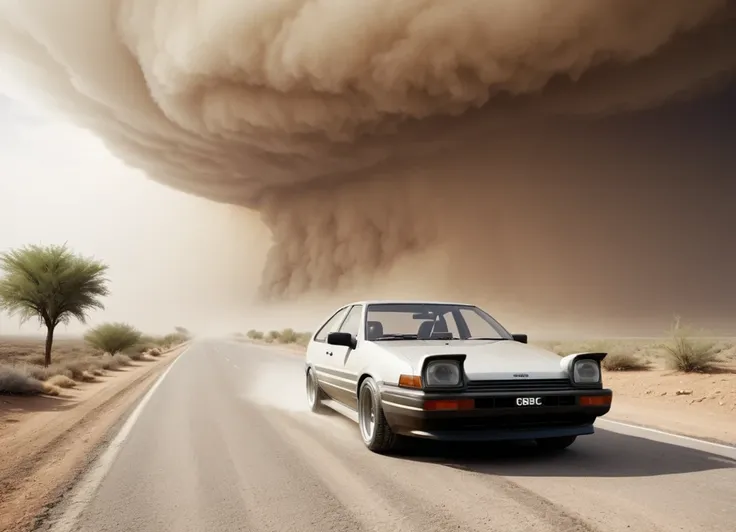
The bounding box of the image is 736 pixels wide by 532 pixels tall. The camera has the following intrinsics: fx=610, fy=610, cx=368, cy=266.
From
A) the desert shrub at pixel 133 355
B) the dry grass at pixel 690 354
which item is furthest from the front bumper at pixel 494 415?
the desert shrub at pixel 133 355

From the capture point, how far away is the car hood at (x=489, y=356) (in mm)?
5359

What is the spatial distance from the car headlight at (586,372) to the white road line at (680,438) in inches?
61.7

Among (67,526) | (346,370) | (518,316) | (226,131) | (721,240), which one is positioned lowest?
(67,526)

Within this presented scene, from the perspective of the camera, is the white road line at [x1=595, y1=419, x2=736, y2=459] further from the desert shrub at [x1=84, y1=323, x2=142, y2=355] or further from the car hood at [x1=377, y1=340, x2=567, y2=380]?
the desert shrub at [x1=84, y1=323, x2=142, y2=355]

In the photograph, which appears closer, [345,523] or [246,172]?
[345,523]

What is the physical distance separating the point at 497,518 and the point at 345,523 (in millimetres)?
955

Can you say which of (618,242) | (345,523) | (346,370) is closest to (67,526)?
(345,523)

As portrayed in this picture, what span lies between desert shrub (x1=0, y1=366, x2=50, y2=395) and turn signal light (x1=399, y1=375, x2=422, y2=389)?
9.91m

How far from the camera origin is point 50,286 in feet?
78.4

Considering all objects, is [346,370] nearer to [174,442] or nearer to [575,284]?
[174,442]

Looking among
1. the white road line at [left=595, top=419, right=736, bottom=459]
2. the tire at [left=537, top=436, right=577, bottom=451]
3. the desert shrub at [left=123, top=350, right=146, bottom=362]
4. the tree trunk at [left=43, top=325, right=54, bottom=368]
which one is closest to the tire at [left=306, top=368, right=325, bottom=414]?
the tire at [left=537, top=436, right=577, bottom=451]

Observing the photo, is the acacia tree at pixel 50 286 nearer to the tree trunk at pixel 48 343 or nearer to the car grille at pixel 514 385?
the tree trunk at pixel 48 343

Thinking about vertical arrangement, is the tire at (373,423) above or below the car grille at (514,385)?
below

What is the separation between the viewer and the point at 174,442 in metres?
6.68
